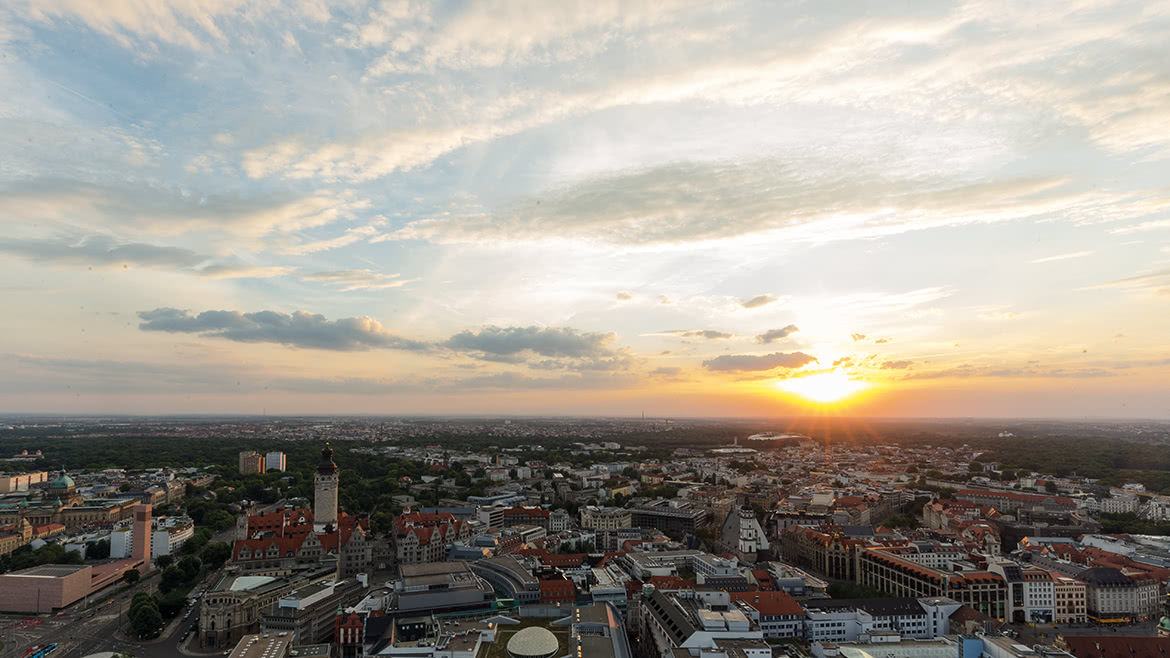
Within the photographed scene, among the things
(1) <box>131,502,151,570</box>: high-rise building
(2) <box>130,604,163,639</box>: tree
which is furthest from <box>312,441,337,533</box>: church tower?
(2) <box>130,604,163,639</box>: tree

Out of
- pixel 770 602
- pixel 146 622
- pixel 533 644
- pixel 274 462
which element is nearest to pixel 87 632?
pixel 146 622

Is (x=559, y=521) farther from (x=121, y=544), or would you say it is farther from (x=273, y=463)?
(x=273, y=463)

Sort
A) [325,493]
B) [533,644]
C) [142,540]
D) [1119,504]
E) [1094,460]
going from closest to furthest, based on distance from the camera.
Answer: [533,644], [142,540], [325,493], [1119,504], [1094,460]

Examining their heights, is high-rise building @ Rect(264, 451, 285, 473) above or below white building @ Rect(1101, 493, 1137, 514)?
above

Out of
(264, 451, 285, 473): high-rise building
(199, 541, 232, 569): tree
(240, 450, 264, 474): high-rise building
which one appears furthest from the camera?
(264, 451, 285, 473): high-rise building

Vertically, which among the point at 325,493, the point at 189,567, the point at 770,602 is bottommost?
the point at 189,567

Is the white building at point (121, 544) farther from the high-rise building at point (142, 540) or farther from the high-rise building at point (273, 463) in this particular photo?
the high-rise building at point (273, 463)

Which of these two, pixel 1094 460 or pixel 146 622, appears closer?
pixel 146 622

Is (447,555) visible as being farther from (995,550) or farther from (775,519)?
Answer: (995,550)

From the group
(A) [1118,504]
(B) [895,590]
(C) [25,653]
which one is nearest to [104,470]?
(C) [25,653]

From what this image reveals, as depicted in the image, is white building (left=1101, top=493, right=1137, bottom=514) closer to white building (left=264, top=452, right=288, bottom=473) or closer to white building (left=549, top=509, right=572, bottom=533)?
white building (left=549, top=509, right=572, bottom=533)

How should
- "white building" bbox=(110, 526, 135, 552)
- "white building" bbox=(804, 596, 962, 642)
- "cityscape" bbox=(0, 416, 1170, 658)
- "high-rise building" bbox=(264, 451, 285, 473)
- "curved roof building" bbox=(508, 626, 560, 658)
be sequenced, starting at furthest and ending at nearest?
"high-rise building" bbox=(264, 451, 285, 473) → "white building" bbox=(110, 526, 135, 552) → "white building" bbox=(804, 596, 962, 642) → "cityscape" bbox=(0, 416, 1170, 658) → "curved roof building" bbox=(508, 626, 560, 658)

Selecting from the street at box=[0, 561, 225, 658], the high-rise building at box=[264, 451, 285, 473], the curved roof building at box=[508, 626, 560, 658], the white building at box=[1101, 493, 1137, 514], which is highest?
the curved roof building at box=[508, 626, 560, 658]
